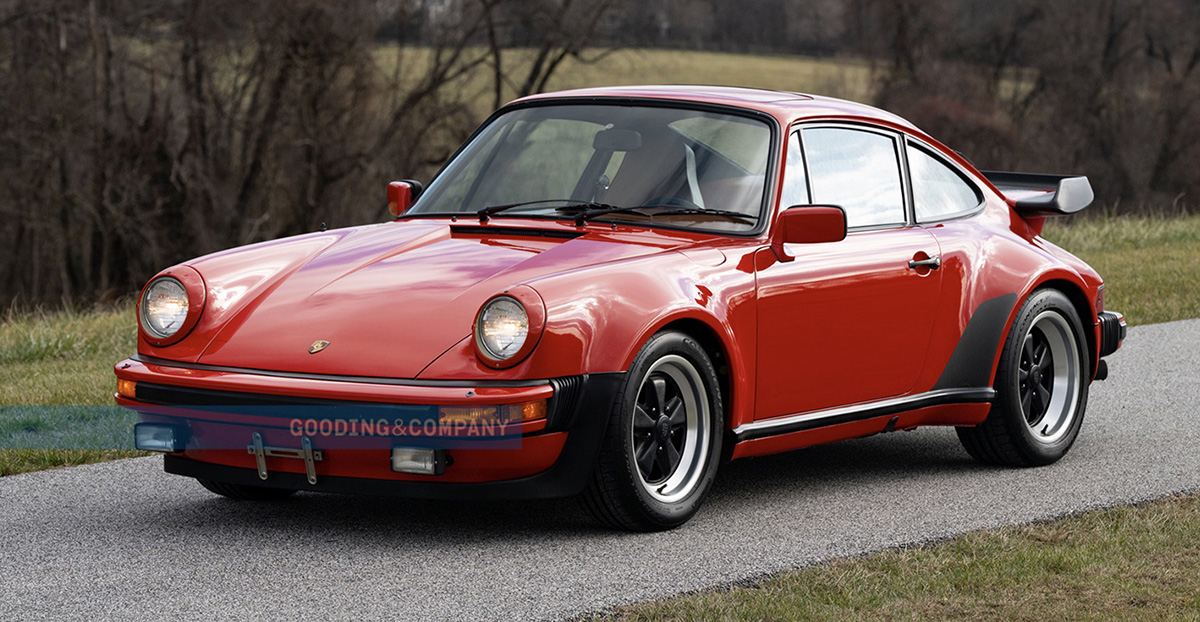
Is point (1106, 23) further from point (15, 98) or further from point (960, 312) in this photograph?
point (960, 312)

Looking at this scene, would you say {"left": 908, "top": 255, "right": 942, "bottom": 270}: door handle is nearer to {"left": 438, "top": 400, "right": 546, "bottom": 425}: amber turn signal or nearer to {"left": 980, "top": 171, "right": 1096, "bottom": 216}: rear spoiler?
{"left": 980, "top": 171, "right": 1096, "bottom": 216}: rear spoiler

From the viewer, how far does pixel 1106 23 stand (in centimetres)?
4778

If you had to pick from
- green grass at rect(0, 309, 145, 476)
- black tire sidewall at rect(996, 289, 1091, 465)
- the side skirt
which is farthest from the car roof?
green grass at rect(0, 309, 145, 476)

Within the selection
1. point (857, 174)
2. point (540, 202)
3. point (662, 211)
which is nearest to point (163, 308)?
point (540, 202)

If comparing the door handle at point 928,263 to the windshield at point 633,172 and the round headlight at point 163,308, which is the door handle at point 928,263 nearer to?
the windshield at point 633,172

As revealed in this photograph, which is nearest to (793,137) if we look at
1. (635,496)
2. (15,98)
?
(635,496)

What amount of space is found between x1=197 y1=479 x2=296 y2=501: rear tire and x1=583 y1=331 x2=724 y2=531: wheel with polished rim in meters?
1.37

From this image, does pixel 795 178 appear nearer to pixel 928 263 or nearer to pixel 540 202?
pixel 928 263

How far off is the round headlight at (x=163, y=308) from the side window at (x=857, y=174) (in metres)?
2.46

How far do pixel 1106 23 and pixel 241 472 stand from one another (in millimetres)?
47777

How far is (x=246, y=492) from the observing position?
17.6 feet

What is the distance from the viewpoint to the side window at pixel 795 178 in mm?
5562

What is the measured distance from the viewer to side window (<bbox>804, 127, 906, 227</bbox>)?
578 centimetres

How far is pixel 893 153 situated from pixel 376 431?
286 cm
